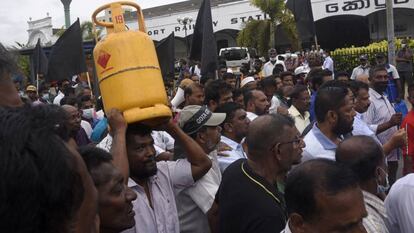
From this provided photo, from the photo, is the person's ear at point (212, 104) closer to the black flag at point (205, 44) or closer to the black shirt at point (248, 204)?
the black flag at point (205, 44)

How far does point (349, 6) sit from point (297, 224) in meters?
28.8

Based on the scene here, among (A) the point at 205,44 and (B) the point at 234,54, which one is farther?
(B) the point at 234,54

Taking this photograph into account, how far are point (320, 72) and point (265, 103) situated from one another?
1.79m

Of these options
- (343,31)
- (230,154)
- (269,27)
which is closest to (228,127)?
(230,154)

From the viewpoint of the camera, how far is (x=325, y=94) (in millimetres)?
4035

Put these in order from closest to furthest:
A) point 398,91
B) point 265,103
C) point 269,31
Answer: point 265,103 < point 398,91 < point 269,31

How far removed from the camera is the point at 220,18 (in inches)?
1332

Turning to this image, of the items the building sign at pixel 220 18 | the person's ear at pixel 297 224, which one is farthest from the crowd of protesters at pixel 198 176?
the building sign at pixel 220 18

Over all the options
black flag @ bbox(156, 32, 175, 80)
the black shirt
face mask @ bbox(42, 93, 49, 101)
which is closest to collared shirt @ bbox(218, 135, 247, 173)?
the black shirt

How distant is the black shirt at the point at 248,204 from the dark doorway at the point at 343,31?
2846 centimetres

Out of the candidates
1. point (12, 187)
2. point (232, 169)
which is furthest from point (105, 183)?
point (12, 187)

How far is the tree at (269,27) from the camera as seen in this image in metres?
25.9

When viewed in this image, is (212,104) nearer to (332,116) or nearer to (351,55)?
(332,116)

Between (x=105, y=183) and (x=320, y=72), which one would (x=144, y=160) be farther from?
(x=320, y=72)
